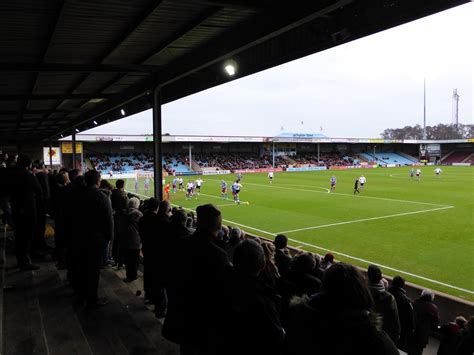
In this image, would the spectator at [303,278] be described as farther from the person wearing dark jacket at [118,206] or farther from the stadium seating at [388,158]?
the stadium seating at [388,158]

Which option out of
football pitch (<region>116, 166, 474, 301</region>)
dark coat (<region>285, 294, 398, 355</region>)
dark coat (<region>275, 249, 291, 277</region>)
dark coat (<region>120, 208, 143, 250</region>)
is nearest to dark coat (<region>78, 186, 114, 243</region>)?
dark coat (<region>120, 208, 143, 250</region>)

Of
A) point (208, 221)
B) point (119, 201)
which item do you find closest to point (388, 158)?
point (119, 201)

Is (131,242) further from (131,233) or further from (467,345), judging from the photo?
(467,345)

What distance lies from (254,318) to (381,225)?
17.7 m

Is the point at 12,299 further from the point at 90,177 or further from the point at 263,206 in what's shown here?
the point at 263,206

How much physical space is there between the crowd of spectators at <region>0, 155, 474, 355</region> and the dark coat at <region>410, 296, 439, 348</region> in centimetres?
1

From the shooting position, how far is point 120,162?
58594 mm

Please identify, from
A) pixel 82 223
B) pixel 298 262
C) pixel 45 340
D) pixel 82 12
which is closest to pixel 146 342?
pixel 45 340

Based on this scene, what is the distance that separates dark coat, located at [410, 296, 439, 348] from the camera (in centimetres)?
557

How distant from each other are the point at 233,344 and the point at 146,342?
6.80ft

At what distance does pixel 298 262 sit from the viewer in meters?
3.31

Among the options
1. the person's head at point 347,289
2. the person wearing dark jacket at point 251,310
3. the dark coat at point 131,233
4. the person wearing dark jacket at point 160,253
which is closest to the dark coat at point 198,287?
the person wearing dark jacket at point 251,310

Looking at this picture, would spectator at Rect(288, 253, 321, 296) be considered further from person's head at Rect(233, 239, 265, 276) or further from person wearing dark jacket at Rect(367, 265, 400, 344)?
person wearing dark jacket at Rect(367, 265, 400, 344)

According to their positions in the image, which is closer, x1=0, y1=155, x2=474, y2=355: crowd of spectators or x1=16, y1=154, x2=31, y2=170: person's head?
x1=0, y1=155, x2=474, y2=355: crowd of spectators
